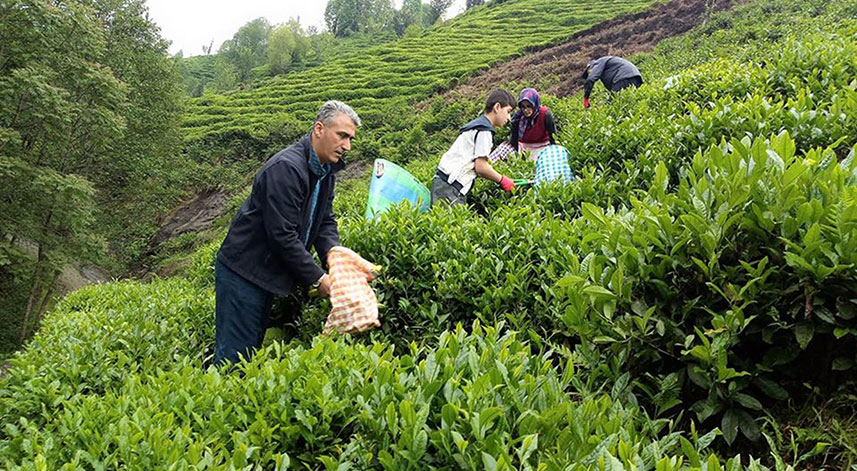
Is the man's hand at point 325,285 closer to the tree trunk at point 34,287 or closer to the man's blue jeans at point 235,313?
the man's blue jeans at point 235,313

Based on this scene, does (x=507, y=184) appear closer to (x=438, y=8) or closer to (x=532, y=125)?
(x=532, y=125)

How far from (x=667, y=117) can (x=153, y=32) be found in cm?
2308

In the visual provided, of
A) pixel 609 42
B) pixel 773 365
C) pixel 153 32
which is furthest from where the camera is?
pixel 609 42

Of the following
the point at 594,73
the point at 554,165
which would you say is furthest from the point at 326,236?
the point at 594,73

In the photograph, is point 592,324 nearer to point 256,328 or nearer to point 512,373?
point 512,373

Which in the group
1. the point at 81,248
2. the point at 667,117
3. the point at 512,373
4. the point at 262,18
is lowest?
the point at 81,248

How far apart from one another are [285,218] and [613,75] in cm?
625

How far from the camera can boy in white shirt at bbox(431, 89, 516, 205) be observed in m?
4.51

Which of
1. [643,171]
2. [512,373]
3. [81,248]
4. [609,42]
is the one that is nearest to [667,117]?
[643,171]

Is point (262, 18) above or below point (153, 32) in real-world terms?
above

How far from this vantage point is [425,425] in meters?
1.52

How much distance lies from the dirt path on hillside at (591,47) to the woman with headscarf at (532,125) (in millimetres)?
12542

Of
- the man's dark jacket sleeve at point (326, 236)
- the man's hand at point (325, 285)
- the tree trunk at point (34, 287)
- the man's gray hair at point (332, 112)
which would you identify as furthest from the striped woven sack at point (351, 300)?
the tree trunk at point (34, 287)

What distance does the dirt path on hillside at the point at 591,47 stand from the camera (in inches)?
795
